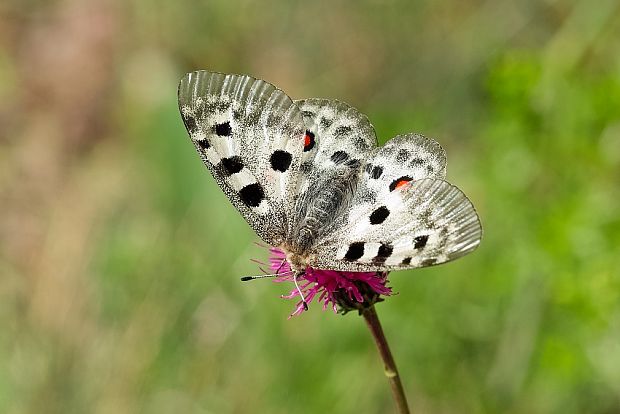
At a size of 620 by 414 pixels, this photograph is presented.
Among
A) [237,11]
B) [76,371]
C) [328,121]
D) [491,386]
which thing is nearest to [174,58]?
[237,11]

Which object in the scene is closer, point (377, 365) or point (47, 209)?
point (377, 365)

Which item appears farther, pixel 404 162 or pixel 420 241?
pixel 404 162

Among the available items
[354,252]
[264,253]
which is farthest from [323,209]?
[264,253]

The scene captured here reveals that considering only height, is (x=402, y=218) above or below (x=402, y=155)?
below

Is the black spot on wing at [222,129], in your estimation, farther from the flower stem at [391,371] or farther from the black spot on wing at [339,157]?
the flower stem at [391,371]

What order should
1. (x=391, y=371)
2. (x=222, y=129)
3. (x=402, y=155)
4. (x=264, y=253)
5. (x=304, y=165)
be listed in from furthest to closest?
(x=264, y=253), (x=304, y=165), (x=222, y=129), (x=402, y=155), (x=391, y=371)

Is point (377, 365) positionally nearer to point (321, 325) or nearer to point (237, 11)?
point (321, 325)

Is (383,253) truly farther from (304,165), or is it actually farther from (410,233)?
(304,165)

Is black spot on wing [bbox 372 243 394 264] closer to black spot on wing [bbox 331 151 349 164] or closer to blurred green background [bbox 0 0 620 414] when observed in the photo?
black spot on wing [bbox 331 151 349 164]

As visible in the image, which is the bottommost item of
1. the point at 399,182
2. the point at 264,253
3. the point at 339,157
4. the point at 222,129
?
the point at 399,182
